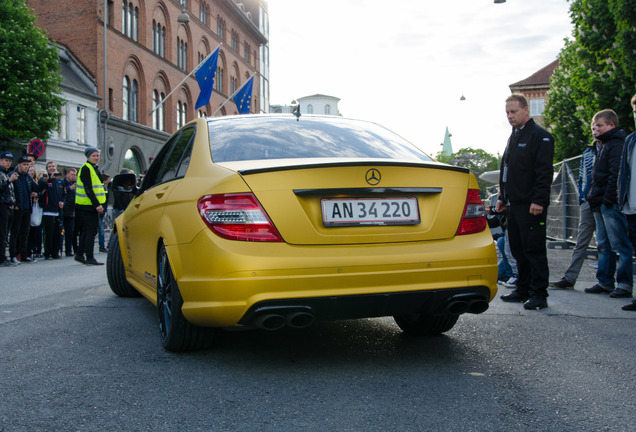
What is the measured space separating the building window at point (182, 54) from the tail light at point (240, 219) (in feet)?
142

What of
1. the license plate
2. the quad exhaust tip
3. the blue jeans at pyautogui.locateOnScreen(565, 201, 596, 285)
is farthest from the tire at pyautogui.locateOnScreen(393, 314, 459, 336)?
the blue jeans at pyautogui.locateOnScreen(565, 201, 596, 285)

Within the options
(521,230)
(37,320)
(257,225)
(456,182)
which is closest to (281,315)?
(257,225)

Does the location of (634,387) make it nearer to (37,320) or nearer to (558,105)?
(37,320)

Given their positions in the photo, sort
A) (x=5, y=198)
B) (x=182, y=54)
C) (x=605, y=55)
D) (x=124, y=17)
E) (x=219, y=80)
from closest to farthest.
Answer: (x=5, y=198) → (x=605, y=55) → (x=124, y=17) → (x=182, y=54) → (x=219, y=80)

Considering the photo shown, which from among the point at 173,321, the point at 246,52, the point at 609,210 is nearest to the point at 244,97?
the point at 246,52

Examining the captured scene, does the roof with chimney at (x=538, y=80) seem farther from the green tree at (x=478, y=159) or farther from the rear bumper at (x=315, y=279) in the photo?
the rear bumper at (x=315, y=279)

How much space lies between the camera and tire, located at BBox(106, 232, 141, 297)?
6.71 meters

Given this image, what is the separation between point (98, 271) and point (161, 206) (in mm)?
6491

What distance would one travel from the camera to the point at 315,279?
3490 mm

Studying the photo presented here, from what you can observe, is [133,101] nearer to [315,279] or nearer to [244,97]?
[244,97]

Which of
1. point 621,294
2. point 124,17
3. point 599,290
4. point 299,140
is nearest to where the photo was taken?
point 299,140

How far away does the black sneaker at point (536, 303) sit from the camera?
613 centimetres

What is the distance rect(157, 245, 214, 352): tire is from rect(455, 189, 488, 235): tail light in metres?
1.72

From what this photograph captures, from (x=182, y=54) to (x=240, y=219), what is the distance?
44880 mm
